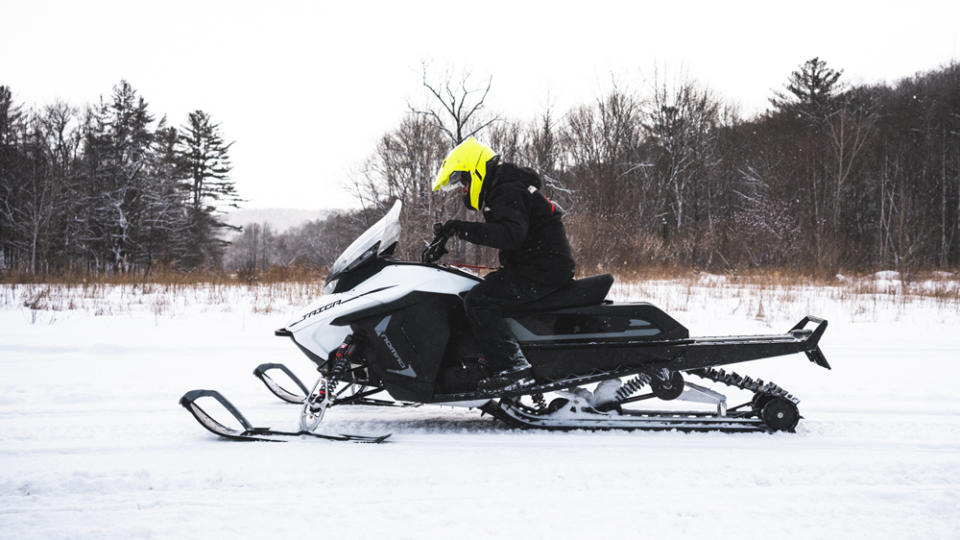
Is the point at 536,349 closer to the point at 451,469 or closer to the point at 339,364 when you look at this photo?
the point at 451,469

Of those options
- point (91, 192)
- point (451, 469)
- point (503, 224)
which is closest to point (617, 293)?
point (503, 224)

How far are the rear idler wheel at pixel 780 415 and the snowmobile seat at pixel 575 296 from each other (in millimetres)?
1140

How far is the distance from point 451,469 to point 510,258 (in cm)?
124

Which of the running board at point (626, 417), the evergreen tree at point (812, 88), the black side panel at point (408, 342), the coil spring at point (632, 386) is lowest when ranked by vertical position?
the running board at point (626, 417)

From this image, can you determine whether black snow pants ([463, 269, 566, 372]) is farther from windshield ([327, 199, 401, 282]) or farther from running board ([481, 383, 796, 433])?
windshield ([327, 199, 401, 282])

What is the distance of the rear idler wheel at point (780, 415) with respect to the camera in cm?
323

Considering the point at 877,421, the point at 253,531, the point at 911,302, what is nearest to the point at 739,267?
the point at 911,302

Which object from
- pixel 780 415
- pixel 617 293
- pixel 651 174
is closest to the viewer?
pixel 780 415

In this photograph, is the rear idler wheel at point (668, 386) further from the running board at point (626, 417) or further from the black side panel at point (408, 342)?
the black side panel at point (408, 342)

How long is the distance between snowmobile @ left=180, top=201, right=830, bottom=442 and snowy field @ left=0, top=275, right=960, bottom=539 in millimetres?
199

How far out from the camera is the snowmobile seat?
10.7 ft

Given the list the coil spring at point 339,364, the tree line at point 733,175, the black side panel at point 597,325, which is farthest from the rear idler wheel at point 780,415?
the tree line at point 733,175

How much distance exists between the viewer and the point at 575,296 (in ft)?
10.8

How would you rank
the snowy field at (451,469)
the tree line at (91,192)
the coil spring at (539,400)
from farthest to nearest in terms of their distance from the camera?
the tree line at (91,192)
the coil spring at (539,400)
the snowy field at (451,469)
